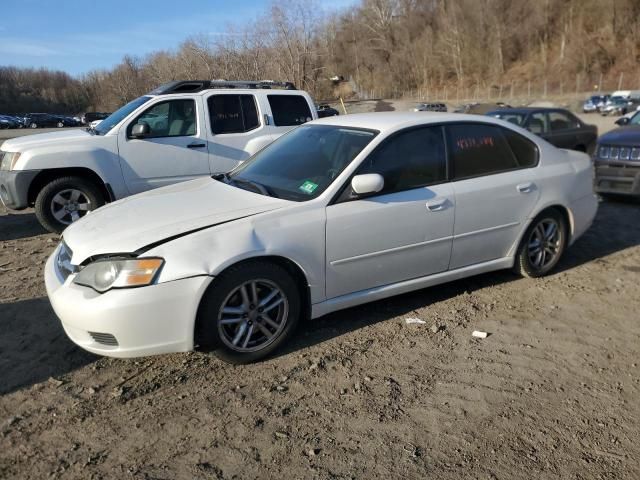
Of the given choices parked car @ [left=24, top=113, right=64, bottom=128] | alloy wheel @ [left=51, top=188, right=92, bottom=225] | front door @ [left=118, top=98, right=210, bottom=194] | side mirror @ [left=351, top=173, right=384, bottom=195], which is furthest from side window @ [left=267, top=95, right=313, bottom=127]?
parked car @ [left=24, top=113, right=64, bottom=128]

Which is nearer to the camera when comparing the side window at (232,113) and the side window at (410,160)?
the side window at (410,160)

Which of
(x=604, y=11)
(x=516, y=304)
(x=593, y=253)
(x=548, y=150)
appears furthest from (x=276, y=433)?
(x=604, y=11)

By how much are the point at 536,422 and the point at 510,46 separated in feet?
273

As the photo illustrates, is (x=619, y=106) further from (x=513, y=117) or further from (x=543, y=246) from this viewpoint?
(x=543, y=246)

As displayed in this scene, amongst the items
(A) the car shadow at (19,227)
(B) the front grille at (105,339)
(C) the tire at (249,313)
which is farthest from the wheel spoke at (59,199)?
(C) the tire at (249,313)

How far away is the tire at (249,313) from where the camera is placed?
10.7ft

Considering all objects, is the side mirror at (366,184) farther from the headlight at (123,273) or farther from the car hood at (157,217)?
the headlight at (123,273)

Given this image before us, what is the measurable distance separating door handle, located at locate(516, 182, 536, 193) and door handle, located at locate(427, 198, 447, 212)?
87cm


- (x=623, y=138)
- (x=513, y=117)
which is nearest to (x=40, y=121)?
(x=513, y=117)

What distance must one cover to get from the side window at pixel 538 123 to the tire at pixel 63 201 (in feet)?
25.4

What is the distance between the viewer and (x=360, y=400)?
3135 mm

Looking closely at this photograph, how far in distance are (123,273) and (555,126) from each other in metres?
9.65

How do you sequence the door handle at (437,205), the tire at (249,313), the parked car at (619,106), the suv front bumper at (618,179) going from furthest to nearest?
→ 1. the parked car at (619,106)
2. the suv front bumper at (618,179)
3. the door handle at (437,205)
4. the tire at (249,313)

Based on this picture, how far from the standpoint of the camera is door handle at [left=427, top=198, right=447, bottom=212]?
4.07 m
